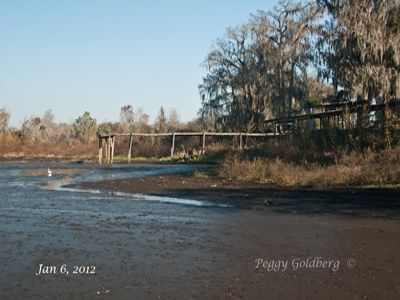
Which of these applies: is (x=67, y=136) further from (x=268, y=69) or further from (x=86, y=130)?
(x=268, y=69)

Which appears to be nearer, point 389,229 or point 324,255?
point 324,255

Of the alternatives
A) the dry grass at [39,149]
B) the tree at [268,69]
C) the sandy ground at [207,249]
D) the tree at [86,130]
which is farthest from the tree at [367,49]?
the tree at [86,130]

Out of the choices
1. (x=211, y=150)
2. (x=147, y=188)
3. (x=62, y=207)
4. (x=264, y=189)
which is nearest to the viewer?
(x=62, y=207)

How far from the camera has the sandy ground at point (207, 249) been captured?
5281mm

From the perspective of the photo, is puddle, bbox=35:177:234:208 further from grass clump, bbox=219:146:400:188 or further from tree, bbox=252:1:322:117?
tree, bbox=252:1:322:117

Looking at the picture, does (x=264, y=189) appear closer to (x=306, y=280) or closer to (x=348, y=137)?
(x=348, y=137)

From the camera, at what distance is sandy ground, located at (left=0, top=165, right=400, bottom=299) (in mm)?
5281

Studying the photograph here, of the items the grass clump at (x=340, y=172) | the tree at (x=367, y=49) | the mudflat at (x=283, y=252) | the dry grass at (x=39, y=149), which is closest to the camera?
the mudflat at (x=283, y=252)

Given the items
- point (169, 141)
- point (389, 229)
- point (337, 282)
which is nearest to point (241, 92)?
point (169, 141)

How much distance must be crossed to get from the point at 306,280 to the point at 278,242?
186 centimetres

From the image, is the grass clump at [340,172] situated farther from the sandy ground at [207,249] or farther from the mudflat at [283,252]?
the mudflat at [283,252]

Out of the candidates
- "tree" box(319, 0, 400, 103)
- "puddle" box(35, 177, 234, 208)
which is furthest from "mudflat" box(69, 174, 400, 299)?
"tree" box(319, 0, 400, 103)

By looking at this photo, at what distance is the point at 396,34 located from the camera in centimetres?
3253

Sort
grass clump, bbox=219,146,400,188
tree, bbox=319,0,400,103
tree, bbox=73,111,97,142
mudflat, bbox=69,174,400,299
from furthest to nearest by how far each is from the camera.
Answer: tree, bbox=73,111,97,142 → tree, bbox=319,0,400,103 → grass clump, bbox=219,146,400,188 → mudflat, bbox=69,174,400,299
